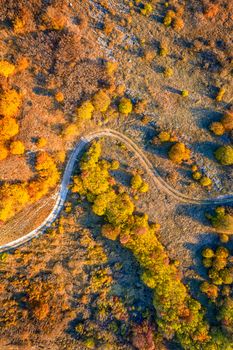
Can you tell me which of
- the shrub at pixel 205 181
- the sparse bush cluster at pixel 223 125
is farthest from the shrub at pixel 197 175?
the sparse bush cluster at pixel 223 125

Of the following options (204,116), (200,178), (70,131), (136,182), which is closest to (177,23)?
(204,116)

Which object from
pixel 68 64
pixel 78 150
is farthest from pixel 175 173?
pixel 68 64

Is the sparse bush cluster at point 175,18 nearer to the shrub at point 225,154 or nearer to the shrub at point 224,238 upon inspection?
the shrub at point 225,154

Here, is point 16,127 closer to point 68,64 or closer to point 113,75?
point 68,64

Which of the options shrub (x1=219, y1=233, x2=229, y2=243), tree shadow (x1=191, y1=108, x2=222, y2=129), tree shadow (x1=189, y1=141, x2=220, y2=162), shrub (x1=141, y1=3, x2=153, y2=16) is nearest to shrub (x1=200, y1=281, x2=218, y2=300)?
shrub (x1=219, y1=233, x2=229, y2=243)

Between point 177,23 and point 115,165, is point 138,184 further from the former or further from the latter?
point 177,23
